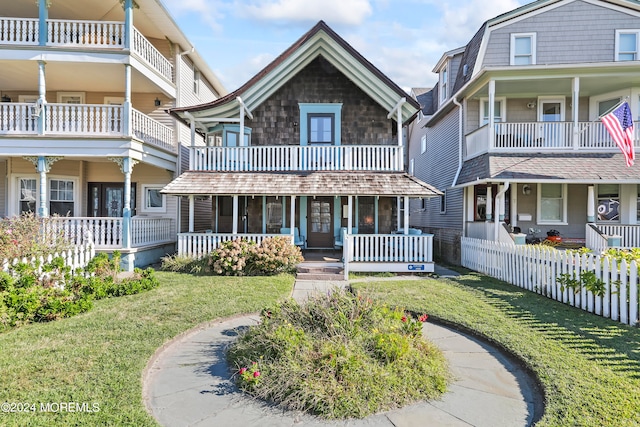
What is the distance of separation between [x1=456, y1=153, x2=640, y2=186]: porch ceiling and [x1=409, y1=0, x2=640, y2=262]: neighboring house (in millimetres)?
37

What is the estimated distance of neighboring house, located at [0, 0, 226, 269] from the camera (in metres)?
12.1

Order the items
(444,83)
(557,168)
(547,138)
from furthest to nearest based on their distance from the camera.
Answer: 1. (444,83)
2. (547,138)
3. (557,168)

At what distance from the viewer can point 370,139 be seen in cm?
1481

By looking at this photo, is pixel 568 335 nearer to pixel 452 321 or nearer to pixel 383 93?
pixel 452 321

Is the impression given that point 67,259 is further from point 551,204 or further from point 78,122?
point 551,204

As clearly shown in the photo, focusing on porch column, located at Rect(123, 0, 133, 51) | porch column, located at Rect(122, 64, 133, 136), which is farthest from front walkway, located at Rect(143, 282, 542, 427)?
porch column, located at Rect(123, 0, 133, 51)

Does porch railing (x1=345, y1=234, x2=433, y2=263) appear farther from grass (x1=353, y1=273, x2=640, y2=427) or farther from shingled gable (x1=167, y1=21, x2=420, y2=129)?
shingled gable (x1=167, y1=21, x2=420, y2=129)

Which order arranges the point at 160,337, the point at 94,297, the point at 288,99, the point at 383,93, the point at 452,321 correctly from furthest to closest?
1. the point at 288,99
2. the point at 383,93
3. the point at 94,297
4. the point at 452,321
5. the point at 160,337

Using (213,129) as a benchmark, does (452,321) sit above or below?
below

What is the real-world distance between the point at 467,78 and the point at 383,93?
4.26 metres

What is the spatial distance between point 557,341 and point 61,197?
58.0ft

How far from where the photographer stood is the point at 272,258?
11094mm

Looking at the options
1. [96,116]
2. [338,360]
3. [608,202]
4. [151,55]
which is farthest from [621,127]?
[96,116]

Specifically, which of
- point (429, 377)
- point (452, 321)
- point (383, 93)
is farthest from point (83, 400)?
point (383, 93)
